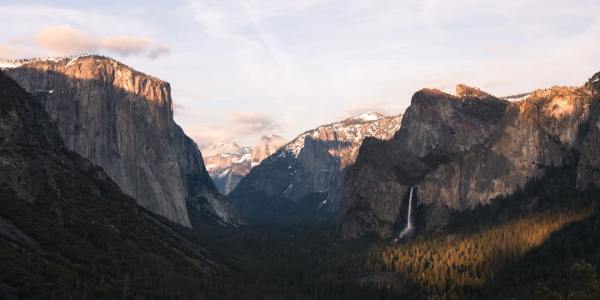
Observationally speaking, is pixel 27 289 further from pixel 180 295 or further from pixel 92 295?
pixel 180 295

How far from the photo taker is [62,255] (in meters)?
197

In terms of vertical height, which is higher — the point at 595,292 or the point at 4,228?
the point at 4,228

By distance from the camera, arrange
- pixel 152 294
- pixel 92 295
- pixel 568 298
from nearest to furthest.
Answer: pixel 568 298
pixel 92 295
pixel 152 294

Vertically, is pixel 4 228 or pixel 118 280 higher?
pixel 4 228

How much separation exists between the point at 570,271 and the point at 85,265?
126 meters

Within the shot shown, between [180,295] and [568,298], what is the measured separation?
320 ft

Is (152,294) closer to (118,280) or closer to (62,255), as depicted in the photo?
(118,280)

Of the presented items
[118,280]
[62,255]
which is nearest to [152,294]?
[118,280]

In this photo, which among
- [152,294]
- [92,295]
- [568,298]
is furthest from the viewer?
[152,294]

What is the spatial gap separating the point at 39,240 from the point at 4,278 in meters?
37.8

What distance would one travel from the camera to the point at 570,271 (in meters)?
191

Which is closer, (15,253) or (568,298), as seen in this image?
(568,298)

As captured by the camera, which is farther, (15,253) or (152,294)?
(152,294)

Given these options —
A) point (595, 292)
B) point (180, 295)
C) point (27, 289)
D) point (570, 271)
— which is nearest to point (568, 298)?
point (595, 292)
